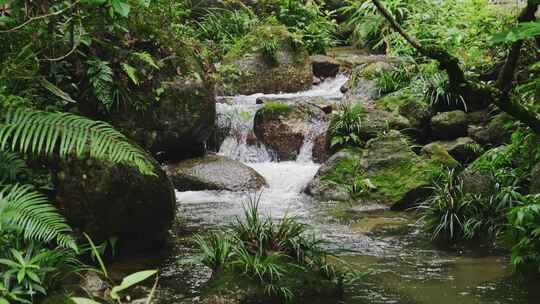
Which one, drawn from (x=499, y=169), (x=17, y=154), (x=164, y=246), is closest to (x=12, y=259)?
(x=17, y=154)

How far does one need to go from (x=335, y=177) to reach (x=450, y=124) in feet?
5.86

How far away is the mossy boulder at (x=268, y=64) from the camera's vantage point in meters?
12.5

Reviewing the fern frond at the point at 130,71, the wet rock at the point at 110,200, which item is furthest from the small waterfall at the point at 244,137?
the wet rock at the point at 110,200

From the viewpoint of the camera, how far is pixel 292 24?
51.7ft

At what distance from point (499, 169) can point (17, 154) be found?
454cm

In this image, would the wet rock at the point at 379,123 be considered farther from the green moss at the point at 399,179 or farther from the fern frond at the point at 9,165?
the fern frond at the point at 9,165

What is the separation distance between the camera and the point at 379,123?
895 cm

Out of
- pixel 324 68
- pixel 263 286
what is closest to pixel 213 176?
pixel 263 286

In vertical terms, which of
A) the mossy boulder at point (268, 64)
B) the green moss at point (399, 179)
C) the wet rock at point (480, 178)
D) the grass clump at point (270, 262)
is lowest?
the grass clump at point (270, 262)

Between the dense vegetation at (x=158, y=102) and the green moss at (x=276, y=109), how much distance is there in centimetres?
4

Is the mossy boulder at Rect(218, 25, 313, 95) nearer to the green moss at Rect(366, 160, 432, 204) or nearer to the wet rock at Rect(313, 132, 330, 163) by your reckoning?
the wet rock at Rect(313, 132, 330, 163)

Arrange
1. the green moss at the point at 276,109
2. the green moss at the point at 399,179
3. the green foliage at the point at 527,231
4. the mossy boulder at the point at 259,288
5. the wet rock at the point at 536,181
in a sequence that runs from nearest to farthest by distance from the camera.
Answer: the green foliage at the point at 527,231 < the mossy boulder at the point at 259,288 < the wet rock at the point at 536,181 < the green moss at the point at 399,179 < the green moss at the point at 276,109

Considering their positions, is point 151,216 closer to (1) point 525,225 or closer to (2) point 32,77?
(2) point 32,77

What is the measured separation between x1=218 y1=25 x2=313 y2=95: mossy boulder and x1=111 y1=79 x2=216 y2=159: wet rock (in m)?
4.04
